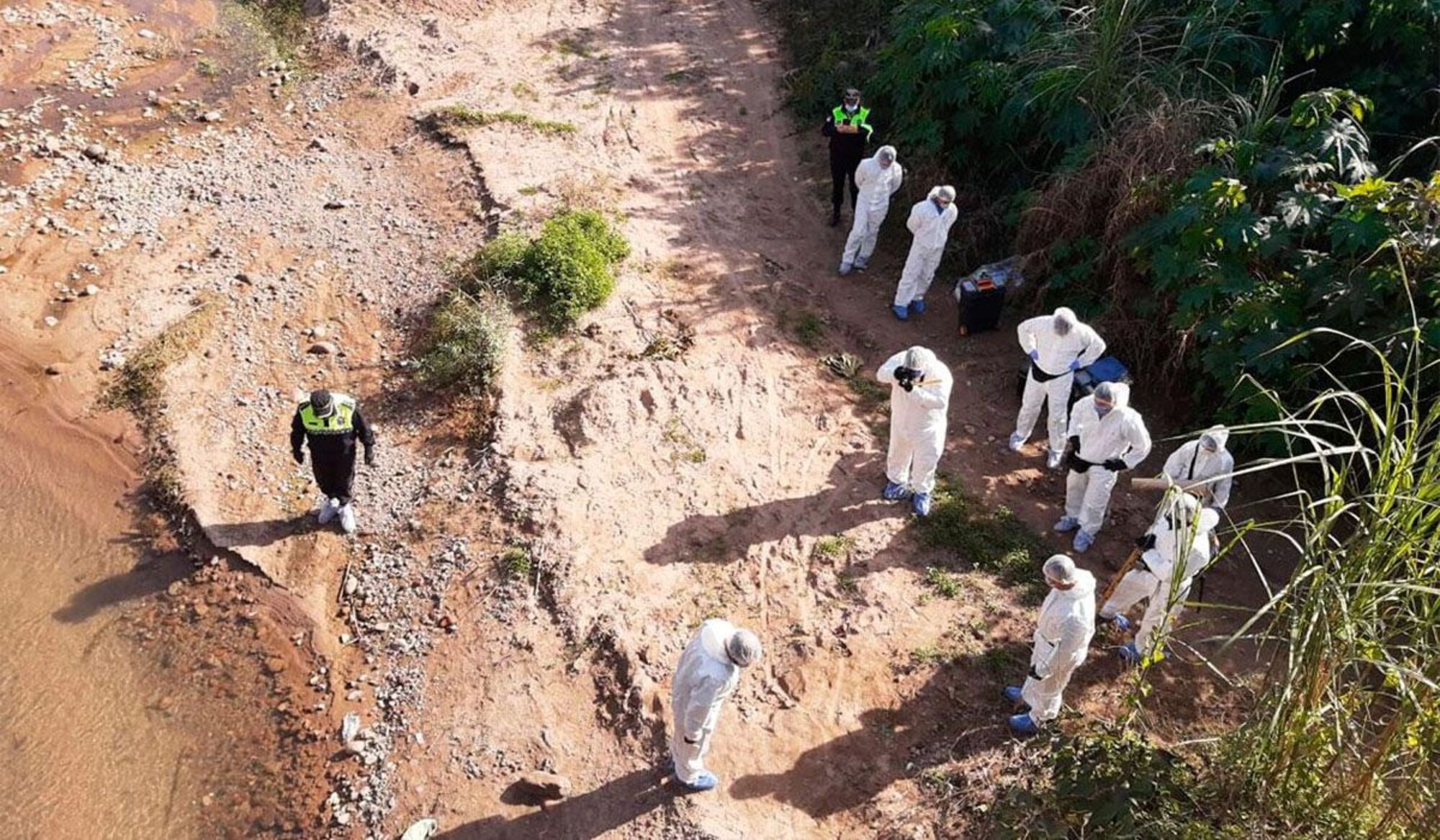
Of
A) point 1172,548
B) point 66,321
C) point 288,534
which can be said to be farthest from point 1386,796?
point 66,321

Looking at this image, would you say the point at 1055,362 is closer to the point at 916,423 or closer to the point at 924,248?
the point at 916,423

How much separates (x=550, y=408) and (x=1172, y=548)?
16.2 feet

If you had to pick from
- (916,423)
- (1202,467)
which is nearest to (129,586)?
(916,423)

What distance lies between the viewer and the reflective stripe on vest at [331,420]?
7.08m

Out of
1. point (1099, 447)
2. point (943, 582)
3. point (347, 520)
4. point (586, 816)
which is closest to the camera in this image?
point (586, 816)

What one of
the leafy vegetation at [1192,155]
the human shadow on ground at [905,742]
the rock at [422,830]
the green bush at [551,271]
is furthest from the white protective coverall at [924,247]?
the rock at [422,830]

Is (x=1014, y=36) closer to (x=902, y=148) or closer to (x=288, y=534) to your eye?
(x=902, y=148)

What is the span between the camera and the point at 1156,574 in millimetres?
6352

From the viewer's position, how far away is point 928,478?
305 inches

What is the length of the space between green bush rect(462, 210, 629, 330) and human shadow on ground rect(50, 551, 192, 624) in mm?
3568

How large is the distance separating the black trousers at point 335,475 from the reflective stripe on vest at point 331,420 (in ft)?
0.78

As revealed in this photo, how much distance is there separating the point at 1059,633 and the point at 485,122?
8.99 meters

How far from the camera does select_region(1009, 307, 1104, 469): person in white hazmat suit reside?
Answer: 7742 millimetres

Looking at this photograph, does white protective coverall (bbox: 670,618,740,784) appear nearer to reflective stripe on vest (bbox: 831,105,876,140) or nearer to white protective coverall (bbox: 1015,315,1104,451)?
white protective coverall (bbox: 1015,315,1104,451)
